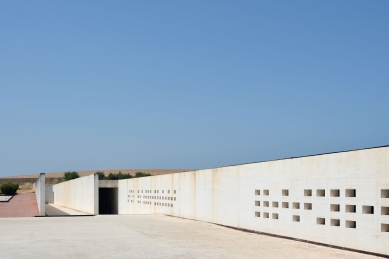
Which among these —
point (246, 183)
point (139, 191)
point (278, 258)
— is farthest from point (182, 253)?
point (139, 191)

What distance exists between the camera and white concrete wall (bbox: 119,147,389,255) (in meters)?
11.3

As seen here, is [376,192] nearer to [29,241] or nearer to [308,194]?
[308,194]

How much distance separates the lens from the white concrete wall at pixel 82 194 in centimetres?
3547

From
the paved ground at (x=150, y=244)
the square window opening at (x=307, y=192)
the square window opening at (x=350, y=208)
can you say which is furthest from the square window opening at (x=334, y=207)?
the square window opening at (x=307, y=192)

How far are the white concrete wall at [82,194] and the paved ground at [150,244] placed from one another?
18.0m

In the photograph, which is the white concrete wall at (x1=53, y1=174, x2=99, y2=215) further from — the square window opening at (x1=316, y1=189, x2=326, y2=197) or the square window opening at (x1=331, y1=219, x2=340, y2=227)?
the square window opening at (x1=331, y1=219, x2=340, y2=227)

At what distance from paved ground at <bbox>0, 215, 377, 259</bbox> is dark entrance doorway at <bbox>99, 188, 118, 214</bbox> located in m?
25.0

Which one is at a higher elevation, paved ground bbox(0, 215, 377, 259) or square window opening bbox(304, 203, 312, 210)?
square window opening bbox(304, 203, 312, 210)

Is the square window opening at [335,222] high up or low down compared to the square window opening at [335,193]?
down

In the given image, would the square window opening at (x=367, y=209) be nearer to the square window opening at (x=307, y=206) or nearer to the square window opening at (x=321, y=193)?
the square window opening at (x=321, y=193)

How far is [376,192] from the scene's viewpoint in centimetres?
1120

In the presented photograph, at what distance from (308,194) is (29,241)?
709 cm

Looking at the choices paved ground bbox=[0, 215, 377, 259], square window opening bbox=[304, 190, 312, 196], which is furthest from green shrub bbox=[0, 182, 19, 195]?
square window opening bbox=[304, 190, 312, 196]

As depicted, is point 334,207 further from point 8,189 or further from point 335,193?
point 8,189
